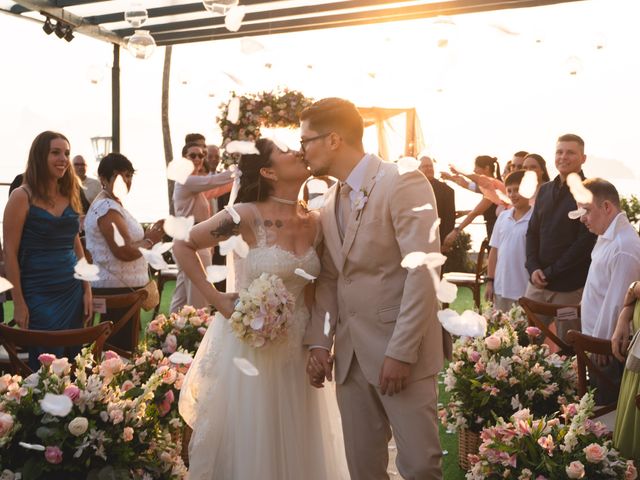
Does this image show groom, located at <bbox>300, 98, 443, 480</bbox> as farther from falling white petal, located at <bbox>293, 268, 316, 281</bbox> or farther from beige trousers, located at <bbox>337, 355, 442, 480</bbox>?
falling white petal, located at <bbox>293, 268, 316, 281</bbox>

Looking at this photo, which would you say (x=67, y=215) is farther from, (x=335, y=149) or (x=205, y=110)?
(x=205, y=110)

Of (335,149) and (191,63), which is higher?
(191,63)

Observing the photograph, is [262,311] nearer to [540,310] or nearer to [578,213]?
[540,310]

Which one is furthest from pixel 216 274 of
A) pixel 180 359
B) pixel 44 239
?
pixel 44 239

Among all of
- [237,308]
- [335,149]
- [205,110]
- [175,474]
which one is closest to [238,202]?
[237,308]

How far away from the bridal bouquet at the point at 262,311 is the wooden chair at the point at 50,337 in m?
0.60

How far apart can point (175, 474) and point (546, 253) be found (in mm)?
3135

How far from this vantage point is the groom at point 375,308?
2.46m

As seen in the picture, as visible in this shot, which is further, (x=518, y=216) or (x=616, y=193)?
(x=518, y=216)

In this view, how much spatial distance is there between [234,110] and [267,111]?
0.40m

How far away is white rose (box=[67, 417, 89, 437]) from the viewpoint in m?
2.43

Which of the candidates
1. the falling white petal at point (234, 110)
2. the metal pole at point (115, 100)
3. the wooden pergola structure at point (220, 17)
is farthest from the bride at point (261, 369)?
the metal pole at point (115, 100)

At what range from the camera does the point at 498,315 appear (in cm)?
442

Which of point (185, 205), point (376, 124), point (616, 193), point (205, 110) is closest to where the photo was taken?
point (616, 193)
